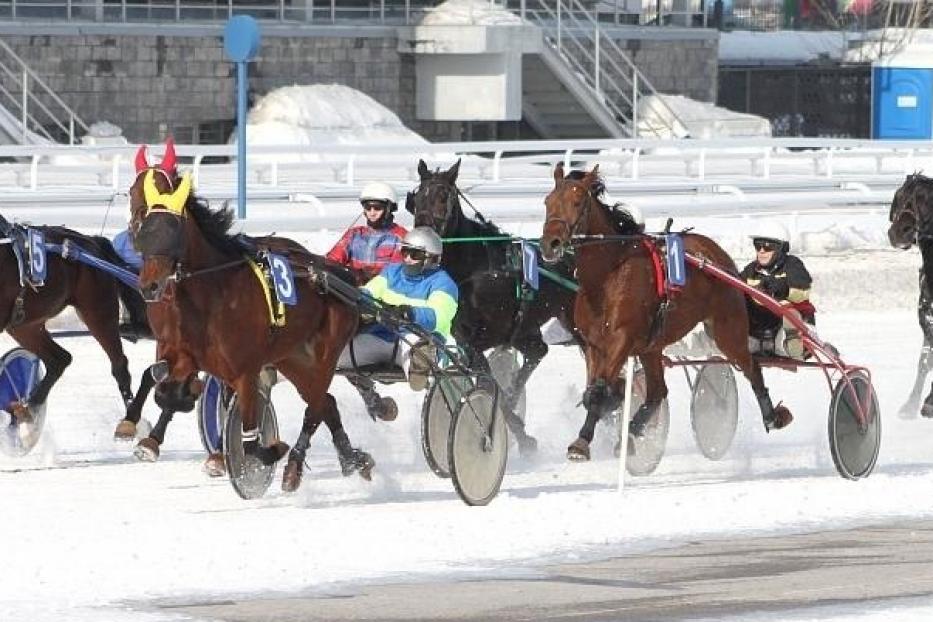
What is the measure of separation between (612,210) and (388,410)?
4.98 ft

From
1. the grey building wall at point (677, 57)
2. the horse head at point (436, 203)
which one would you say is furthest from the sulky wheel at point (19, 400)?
the grey building wall at point (677, 57)

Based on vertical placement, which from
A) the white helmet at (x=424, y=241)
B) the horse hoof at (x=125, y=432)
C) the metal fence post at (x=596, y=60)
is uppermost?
the metal fence post at (x=596, y=60)

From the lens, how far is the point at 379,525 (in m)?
9.88

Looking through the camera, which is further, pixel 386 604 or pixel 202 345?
pixel 202 345

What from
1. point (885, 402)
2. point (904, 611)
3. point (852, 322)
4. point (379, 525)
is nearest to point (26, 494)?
point (379, 525)

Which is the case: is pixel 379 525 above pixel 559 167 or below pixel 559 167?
below

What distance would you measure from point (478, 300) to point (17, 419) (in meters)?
2.52

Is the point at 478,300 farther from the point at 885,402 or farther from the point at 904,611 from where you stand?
the point at 904,611

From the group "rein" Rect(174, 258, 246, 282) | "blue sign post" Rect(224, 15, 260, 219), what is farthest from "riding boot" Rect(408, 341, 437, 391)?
"blue sign post" Rect(224, 15, 260, 219)

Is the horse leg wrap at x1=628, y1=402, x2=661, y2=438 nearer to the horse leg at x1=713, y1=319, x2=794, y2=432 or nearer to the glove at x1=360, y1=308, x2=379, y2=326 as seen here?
the horse leg at x1=713, y1=319, x2=794, y2=432

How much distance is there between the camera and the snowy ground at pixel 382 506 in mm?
8695

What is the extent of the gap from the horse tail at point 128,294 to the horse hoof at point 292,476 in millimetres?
2467

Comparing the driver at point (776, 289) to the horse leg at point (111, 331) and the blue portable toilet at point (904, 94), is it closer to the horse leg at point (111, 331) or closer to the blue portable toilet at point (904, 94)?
the horse leg at point (111, 331)

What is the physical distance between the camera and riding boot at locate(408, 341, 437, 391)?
36.7ft
